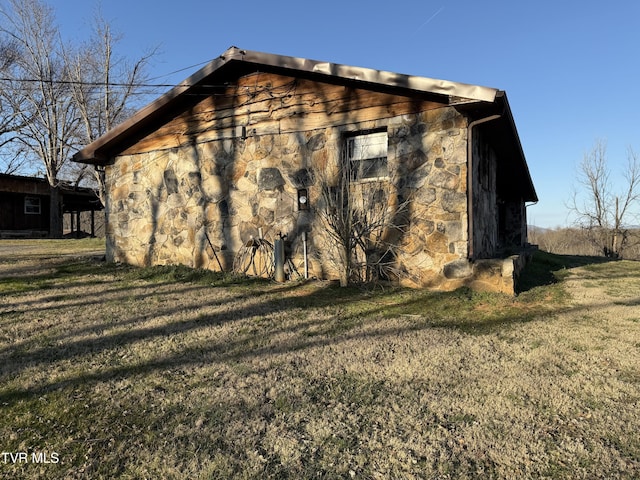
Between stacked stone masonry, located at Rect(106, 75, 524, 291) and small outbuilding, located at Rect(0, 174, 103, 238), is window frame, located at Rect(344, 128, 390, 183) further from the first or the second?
small outbuilding, located at Rect(0, 174, 103, 238)

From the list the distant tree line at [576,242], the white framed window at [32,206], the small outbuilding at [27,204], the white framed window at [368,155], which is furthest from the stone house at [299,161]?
the distant tree line at [576,242]

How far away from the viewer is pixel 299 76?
7.34 m

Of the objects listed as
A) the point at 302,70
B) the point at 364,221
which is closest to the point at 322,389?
the point at 364,221

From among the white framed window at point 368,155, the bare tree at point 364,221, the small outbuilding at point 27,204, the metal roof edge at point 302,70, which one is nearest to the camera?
the metal roof edge at point 302,70

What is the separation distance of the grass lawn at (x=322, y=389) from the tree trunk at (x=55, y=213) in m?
19.0

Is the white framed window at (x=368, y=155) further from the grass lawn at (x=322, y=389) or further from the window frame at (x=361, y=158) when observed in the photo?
the grass lawn at (x=322, y=389)

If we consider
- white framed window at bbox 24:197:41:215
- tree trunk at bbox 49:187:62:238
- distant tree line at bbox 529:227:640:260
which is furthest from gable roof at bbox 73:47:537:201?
distant tree line at bbox 529:227:640:260

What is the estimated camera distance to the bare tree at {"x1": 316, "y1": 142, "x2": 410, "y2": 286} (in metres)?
6.45

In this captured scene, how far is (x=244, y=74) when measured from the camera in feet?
26.2

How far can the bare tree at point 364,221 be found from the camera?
6.45 metres

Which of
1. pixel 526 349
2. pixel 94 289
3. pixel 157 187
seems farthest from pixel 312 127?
pixel 526 349

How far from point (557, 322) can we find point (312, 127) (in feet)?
16.1

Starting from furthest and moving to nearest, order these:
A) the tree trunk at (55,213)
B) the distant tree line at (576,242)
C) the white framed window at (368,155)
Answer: the distant tree line at (576,242)
the tree trunk at (55,213)
the white framed window at (368,155)

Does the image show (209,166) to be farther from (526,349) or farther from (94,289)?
(526,349)
